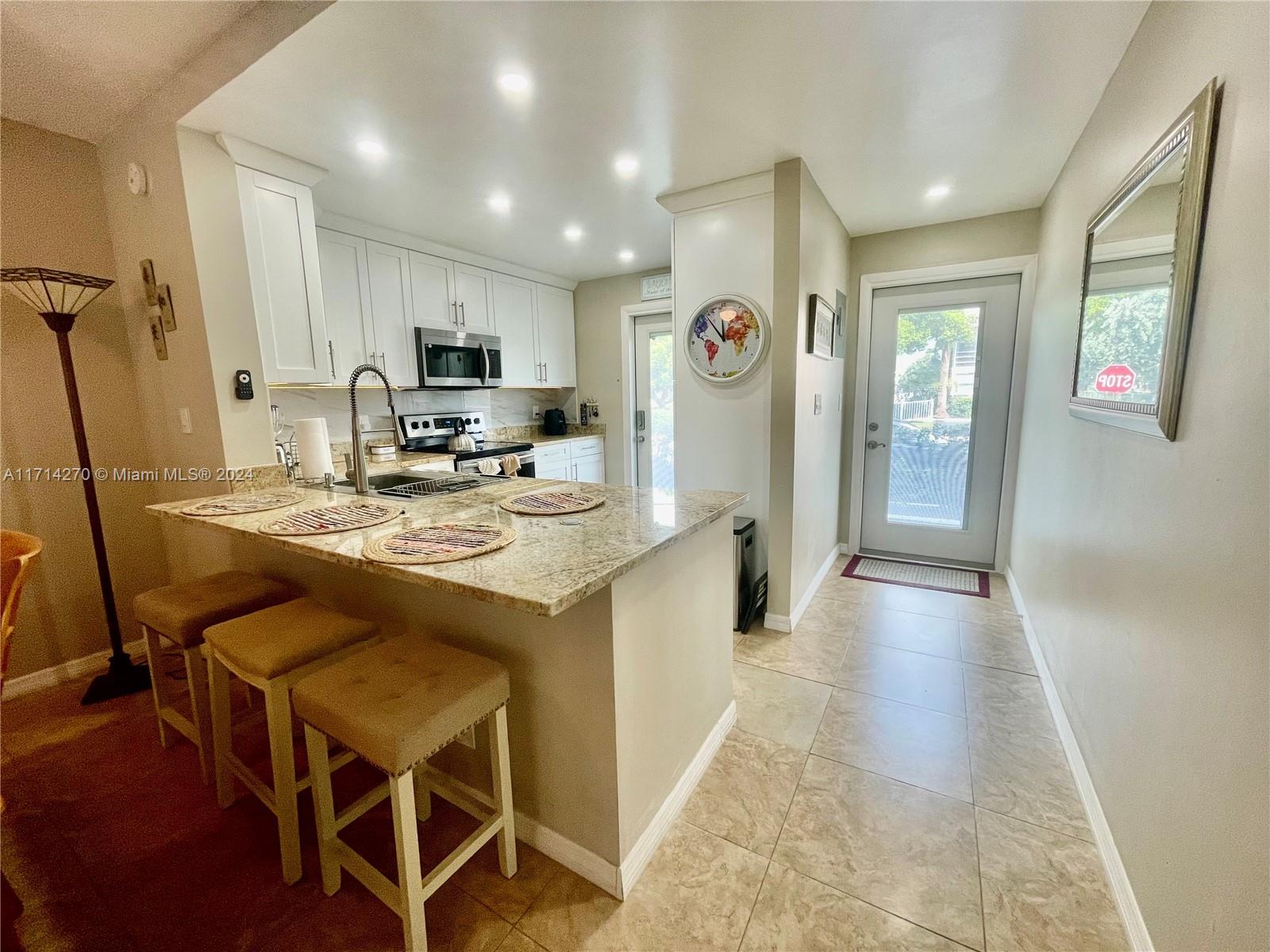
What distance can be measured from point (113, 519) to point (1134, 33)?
14.9 ft

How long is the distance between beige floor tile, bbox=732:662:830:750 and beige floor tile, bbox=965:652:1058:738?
0.59m

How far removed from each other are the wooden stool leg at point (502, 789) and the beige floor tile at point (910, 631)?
6.56 ft

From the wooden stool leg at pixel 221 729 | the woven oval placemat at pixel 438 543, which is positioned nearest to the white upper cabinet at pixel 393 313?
the wooden stool leg at pixel 221 729

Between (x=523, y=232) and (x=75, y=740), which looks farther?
(x=523, y=232)

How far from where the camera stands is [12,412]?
2.09 metres

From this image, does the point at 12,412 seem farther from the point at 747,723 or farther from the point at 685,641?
the point at 747,723

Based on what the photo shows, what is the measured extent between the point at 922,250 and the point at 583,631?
3486mm

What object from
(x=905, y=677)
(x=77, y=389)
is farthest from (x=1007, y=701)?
(x=77, y=389)

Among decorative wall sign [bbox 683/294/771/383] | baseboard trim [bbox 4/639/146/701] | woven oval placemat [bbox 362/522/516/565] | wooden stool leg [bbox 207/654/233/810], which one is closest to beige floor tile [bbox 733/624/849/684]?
decorative wall sign [bbox 683/294/771/383]

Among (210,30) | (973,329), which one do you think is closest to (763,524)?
(973,329)

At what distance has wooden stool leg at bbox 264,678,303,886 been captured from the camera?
1244mm

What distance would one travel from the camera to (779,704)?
2.04 metres

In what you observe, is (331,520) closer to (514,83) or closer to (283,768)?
(283,768)

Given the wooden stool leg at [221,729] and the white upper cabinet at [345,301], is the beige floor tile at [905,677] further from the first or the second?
the white upper cabinet at [345,301]
